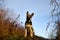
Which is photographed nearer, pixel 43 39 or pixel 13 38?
pixel 13 38

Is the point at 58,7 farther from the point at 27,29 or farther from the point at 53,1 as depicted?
the point at 27,29

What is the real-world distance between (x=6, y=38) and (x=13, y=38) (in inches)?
25.7

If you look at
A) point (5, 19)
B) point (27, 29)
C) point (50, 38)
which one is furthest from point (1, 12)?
point (27, 29)

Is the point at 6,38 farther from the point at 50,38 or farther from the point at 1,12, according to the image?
the point at 1,12

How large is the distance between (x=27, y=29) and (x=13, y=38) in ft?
23.1

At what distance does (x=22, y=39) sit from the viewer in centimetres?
1995

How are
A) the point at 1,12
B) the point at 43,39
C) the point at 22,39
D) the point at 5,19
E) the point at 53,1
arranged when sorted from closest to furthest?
the point at 53,1
the point at 22,39
the point at 43,39
the point at 1,12
the point at 5,19

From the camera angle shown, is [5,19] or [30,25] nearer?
[30,25]

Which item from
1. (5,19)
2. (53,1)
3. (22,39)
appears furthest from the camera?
(5,19)

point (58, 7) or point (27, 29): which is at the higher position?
point (58, 7)

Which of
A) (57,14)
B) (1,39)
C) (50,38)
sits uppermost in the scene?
(57,14)

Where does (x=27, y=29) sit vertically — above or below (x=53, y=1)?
below

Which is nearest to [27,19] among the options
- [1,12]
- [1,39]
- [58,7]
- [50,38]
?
[1,39]

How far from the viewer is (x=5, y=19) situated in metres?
48.8
